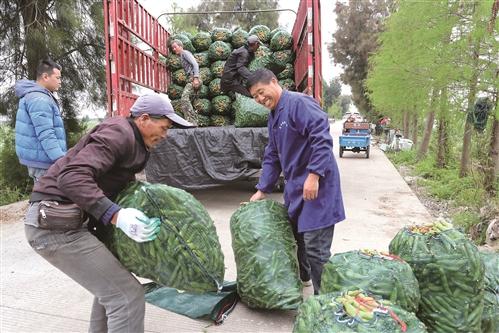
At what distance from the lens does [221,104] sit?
6.81 m

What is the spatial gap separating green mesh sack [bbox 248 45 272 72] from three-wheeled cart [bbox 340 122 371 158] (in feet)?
23.3

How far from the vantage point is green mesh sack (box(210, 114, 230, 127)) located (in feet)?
22.6

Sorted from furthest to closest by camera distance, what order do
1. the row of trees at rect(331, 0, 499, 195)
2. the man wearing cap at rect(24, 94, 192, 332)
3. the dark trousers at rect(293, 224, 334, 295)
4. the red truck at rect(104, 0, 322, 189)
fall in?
the row of trees at rect(331, 0, 499, 195), the red truck at rect(104, 0, 322, 189), the dark trousers at rect(293, 224, 334, 295), the man wearing cap at rect(24, 94, 192, 332)

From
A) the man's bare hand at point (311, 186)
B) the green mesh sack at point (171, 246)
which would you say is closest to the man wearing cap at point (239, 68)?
the man's bare hand at point (311, 186)

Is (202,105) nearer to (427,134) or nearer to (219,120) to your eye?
(219,120)

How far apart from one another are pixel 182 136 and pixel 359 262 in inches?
150

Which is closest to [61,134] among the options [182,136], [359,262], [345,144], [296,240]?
[182,136]

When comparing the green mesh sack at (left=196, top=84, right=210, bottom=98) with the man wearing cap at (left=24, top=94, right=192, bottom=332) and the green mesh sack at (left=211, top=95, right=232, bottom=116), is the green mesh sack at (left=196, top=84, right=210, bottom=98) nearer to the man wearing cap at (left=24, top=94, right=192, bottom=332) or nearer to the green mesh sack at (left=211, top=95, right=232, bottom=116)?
the green mesh sack at (left=211, top=95, right=232, bottom=116)

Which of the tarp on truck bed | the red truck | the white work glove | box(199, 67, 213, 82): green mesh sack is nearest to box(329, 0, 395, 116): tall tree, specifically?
box(199, 67, 213, 82): green mesh sack

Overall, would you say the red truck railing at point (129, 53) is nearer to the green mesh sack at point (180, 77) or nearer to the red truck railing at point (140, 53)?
the red truck railing at point (140, 53)

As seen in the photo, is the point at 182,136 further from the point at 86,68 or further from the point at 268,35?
the point at 86,68

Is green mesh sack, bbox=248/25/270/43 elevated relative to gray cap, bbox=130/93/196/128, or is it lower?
elevated

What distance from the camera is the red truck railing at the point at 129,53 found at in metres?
5.41

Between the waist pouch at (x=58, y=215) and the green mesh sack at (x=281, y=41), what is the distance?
559 cm
